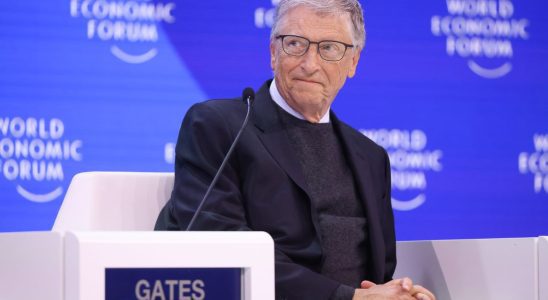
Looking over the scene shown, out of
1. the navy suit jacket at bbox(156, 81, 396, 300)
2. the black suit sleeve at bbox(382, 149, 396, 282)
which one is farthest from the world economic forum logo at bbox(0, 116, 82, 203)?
the black suit sleeve at bbox(382, 149, 396, 282)

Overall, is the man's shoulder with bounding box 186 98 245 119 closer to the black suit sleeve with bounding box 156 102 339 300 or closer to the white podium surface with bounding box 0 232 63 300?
the black suit sleeve with bounding box 156 102 339 300

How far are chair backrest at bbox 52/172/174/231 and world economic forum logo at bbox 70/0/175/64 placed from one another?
78cm

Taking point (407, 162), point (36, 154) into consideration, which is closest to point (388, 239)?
point (407, 162)

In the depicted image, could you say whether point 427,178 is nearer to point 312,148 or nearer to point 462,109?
point 462,109

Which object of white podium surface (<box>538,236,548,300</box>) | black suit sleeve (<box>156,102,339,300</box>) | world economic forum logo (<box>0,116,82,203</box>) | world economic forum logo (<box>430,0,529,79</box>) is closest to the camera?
black suit sleeve (<box>156,102,339,300</box>)

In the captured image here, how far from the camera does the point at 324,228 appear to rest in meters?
2.45

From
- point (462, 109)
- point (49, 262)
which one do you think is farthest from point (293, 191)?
point (462, 109)

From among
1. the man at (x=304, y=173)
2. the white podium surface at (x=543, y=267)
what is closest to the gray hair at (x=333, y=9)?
the man at (x=304, y=173)

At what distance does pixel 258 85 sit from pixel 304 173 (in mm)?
1047

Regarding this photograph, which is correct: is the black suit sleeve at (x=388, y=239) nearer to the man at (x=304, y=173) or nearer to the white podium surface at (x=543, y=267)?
the man at (x=304, y=173)

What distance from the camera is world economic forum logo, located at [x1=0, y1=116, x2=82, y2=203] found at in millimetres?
3119

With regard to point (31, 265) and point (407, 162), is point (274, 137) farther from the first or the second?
point (407, 162)

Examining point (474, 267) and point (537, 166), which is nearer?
point (474, 267)

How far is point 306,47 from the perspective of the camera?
8.45ft
